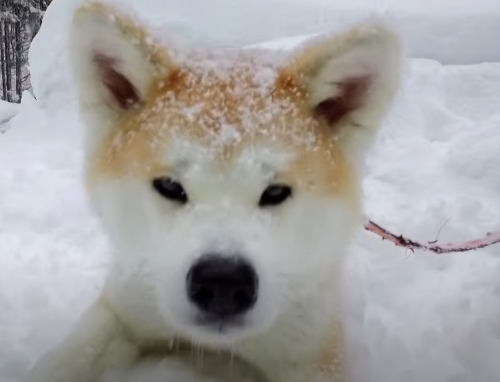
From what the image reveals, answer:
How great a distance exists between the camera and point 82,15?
107 centimetres

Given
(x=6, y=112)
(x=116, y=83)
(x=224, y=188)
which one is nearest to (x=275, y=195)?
(x=224, y=188)

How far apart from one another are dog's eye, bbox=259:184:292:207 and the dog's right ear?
29 centimetres

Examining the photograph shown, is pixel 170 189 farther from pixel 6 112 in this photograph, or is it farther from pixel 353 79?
pixel 6 112

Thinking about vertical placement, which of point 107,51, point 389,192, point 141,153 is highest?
point 107,51

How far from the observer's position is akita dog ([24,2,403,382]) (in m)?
0.99

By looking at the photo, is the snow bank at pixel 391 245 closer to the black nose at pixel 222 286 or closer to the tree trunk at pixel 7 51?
the tree trunk at pixel 7 51

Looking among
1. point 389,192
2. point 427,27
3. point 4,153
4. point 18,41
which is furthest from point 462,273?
point 4,153

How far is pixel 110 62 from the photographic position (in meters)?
1.13

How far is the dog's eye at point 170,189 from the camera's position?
102 centimetres

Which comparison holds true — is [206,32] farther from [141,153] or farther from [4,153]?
[4,153]

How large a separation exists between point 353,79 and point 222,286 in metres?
0.45

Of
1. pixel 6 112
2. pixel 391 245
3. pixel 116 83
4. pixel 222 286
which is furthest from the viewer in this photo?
pixel 6 112

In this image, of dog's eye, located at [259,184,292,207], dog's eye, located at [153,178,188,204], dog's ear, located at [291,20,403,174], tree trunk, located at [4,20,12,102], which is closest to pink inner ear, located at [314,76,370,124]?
dog's ear, located at [291,20,403,174]

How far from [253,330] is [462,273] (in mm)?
772
